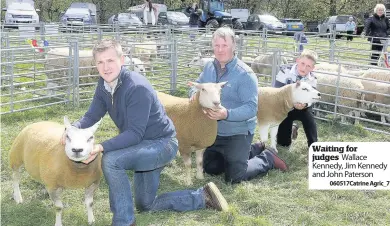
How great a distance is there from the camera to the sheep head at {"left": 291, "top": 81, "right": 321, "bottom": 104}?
5.28 metres

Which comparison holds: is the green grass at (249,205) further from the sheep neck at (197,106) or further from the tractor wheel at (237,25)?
the tractor wheel at (237,25)

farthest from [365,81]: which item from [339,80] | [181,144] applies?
[181,144]

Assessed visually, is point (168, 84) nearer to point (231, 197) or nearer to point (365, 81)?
point (365, 81)

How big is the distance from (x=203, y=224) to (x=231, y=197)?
62 centimetres

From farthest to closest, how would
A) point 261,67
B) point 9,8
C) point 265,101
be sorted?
1. point 9,8
2. point 261,67
3. point 265,101

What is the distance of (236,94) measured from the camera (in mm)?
4387

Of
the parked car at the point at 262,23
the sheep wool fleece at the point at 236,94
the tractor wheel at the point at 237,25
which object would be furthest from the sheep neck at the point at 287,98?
the parked car at the point at 262,23

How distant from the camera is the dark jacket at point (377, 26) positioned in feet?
39.1

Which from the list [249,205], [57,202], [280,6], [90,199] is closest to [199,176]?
[249,205]

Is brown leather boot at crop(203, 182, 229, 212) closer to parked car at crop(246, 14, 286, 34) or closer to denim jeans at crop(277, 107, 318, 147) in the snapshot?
denim jeans at crop(277, 107, 318, 147)

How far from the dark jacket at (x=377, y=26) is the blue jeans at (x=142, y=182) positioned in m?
9.78

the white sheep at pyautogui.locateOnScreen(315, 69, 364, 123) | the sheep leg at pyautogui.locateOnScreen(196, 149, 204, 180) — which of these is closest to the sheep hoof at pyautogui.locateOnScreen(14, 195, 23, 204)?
the sheep leg at pyautogui.locateOnScreen(196, 149, 204, 180)

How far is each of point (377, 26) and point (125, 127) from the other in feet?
34.0

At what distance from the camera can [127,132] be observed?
324 cm
